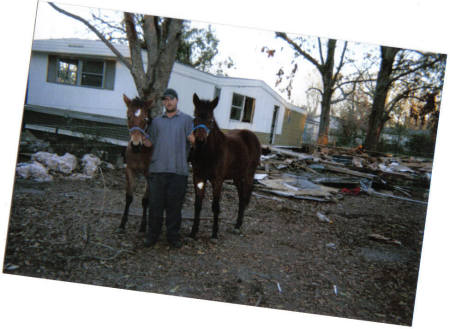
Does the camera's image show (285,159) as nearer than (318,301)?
No

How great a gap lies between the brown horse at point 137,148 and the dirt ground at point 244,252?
10.4 inches

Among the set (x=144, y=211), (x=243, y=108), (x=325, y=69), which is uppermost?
(x=325, y=69)

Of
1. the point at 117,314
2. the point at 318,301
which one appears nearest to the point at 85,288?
the point at 117,314

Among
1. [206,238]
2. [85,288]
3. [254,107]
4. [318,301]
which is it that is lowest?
[85,288]

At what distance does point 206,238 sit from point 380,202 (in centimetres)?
232

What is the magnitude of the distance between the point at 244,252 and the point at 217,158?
1.15 m

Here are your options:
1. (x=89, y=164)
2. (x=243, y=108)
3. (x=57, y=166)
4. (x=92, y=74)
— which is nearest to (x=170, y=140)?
(x=89, y=164)

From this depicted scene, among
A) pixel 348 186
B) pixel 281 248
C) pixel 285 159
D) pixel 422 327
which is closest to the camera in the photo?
pixel 422 327

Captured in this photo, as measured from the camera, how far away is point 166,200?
3016 millimetres

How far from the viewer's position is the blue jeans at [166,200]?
295cm

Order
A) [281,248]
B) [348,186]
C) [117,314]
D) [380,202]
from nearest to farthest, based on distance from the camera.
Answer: [117,314] → [281,248] → [380,202] → [348,186]

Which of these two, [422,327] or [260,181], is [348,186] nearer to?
[260,181]

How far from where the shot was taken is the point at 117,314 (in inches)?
103

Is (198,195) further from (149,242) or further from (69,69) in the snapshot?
(69,69)
